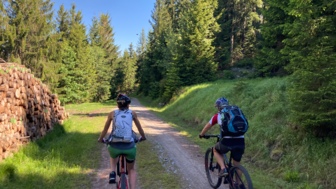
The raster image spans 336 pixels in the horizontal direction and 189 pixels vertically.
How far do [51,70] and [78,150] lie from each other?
83.2 ft

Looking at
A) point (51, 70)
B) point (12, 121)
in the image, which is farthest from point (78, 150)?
point (51, 70)

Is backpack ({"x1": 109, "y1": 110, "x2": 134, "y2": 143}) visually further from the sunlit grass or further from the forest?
the forest

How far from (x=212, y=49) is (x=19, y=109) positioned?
23.3m

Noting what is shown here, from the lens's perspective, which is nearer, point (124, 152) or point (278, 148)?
point (124, 152)

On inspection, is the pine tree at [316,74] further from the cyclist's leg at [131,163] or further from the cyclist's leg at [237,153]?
the cyclist's leg at [131,163]

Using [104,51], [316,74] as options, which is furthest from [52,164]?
[104,51]

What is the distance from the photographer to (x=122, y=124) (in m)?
4.86

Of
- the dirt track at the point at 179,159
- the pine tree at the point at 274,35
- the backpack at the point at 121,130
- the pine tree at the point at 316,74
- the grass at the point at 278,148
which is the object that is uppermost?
the pine tree at the point at 274,35

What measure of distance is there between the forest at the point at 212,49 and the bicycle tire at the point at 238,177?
3433mm

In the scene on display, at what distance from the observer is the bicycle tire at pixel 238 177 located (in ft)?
16.1

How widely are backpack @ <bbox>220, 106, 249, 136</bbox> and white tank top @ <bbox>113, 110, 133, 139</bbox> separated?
189 cm

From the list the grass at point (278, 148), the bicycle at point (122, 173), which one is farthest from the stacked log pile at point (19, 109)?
the grass at point (278, 148)

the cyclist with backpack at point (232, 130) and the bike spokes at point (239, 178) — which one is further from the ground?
the cyclist with backpack at point (232, 130)

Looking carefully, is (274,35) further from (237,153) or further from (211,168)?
(237,153)
